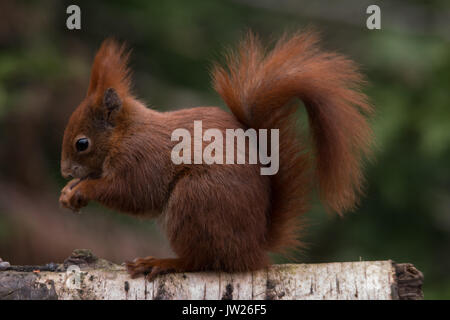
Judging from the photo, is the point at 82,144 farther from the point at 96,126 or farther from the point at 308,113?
the point at 308,113

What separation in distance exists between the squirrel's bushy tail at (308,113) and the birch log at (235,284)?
0.25 m

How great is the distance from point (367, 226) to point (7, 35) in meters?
3.31

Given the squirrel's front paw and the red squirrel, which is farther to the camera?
the squirrel's front paw

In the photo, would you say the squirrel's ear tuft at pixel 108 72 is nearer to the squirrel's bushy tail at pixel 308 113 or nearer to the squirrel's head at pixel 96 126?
Answer: the squirrel's head at pixel 96 126

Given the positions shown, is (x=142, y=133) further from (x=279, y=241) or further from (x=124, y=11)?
(x=124, y=11)

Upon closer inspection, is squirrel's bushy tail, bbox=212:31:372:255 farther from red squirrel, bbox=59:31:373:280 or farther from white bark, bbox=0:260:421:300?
white bark, bbox=0:260:421:300

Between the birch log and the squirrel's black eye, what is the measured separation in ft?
1.76

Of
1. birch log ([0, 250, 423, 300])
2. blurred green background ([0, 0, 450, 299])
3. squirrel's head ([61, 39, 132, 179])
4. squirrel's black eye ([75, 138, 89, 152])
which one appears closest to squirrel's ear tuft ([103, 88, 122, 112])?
squirrel's head ([61, 39, 132, 179])

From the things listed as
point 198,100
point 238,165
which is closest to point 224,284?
point 238,165

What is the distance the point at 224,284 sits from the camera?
2.59 m

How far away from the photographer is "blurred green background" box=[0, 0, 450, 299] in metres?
4.41

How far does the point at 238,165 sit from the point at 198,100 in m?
2.75

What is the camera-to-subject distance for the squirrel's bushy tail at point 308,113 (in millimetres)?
2629

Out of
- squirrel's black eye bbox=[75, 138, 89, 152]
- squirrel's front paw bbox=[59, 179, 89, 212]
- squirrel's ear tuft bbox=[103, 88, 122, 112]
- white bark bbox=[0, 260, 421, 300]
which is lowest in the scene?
white bark bbox=[0, 260, 421, 300]
